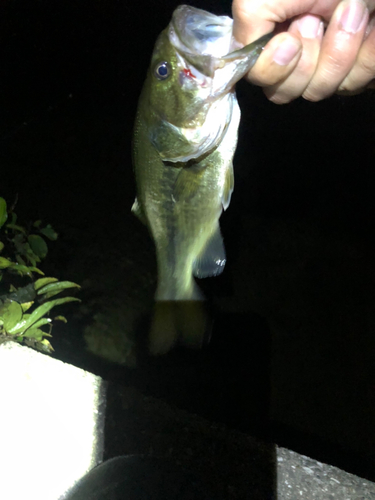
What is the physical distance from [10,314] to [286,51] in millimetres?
1669

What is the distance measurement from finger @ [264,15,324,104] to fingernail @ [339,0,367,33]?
10cm

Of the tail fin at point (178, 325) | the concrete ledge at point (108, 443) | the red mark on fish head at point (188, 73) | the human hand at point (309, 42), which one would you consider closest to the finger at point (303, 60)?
the human hand at point (309, 42)

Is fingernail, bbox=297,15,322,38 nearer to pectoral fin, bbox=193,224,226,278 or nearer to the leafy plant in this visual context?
pectoral fin, bbox=193,224,226,278

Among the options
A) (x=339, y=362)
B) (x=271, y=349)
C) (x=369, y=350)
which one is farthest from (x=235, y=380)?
(x=369, y=350)

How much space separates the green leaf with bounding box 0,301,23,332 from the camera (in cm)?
164

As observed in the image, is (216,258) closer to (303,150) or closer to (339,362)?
(339,362)

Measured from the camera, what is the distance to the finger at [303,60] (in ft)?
3.08

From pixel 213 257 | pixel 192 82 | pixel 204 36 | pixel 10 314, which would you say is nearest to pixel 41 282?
pixel 10 314

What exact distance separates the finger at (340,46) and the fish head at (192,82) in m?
0.24

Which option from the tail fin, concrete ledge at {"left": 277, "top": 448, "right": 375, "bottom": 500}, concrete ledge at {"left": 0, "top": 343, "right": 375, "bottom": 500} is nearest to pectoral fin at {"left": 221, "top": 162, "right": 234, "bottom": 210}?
the tail fin

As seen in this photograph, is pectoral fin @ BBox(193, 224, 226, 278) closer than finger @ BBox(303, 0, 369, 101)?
Answer: No

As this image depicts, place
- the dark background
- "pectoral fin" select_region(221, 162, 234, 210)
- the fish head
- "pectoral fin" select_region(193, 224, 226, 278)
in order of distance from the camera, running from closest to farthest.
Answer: the fish head
"pectoral fin" select_region(221, 162, 234, 210)
"pectoral fin" select_region(193, 224, 226, 278)
the dark background

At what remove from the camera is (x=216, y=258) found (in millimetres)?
1419

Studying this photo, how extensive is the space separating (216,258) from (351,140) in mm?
2493
